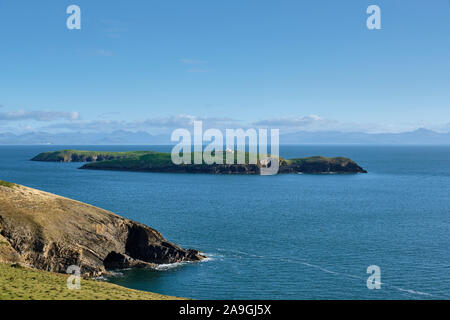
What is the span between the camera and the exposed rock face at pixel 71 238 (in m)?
57.3

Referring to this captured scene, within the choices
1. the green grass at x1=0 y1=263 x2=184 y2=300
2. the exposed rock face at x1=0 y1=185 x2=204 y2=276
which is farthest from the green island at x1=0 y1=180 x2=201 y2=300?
the green grass at x1=0 y1=263 x2=184 y2=300

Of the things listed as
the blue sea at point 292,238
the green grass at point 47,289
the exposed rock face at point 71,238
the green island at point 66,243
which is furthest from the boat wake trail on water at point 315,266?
the green grass at point 47,289

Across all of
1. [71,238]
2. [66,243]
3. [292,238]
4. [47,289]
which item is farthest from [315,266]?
[47,289]

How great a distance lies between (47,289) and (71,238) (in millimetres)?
18381

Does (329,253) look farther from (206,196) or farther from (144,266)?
(206,196)

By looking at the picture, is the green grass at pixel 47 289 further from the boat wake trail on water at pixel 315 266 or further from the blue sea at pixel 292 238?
the boat wake trail on water at pixel 315 266

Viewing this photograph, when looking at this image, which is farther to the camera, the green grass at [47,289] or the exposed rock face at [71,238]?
the exposed rock face at [71,238]

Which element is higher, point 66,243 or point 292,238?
point 66,243

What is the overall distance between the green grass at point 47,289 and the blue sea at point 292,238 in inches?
352

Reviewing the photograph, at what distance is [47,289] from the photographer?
42.8 meters

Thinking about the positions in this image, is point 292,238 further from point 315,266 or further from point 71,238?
point 71,238

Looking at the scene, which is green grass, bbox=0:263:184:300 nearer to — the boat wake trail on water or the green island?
the green island

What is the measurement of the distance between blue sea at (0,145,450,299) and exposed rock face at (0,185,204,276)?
13.8 ft

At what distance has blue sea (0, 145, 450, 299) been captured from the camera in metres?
54.4
